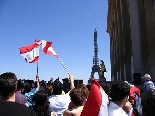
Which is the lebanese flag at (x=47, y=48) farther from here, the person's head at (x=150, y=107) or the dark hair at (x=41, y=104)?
the person's head at (x=150, y=107)

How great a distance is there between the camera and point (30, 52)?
39.5 feet

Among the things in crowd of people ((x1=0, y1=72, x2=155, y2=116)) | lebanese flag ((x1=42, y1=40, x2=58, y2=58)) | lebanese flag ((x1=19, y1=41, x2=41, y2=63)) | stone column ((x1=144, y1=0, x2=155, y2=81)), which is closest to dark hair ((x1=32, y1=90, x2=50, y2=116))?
crowd of people ((x1=0, y1=72, x2=155, y2=116))

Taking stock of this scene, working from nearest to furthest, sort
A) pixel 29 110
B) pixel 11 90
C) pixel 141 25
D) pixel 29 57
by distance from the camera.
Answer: pixel 29 110 → pixel 11 90 → pixel 29 57 → pixel 141 25

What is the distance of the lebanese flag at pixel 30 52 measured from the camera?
12.0 metres

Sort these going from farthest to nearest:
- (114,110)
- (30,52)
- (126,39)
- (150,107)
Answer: (126,39), (30,52), (114,110), (150,107)

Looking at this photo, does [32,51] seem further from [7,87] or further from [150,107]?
[150,107]

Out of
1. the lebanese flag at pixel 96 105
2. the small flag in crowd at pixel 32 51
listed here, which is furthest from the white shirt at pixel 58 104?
the small flag in crowd at pixel 32 51

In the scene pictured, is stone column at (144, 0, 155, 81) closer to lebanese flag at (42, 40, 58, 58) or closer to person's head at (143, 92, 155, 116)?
lebanese flag at (42, 40, 58, 58)

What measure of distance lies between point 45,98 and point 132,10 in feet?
68.7

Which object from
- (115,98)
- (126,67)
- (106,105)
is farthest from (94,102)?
(126,67)

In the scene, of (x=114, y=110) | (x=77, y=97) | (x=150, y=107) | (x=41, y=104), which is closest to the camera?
(x=150, y=107)

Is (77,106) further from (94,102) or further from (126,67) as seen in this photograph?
(126,67)

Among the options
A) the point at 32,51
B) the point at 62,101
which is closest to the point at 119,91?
the point at 62,101

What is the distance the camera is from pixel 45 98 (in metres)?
5.01
